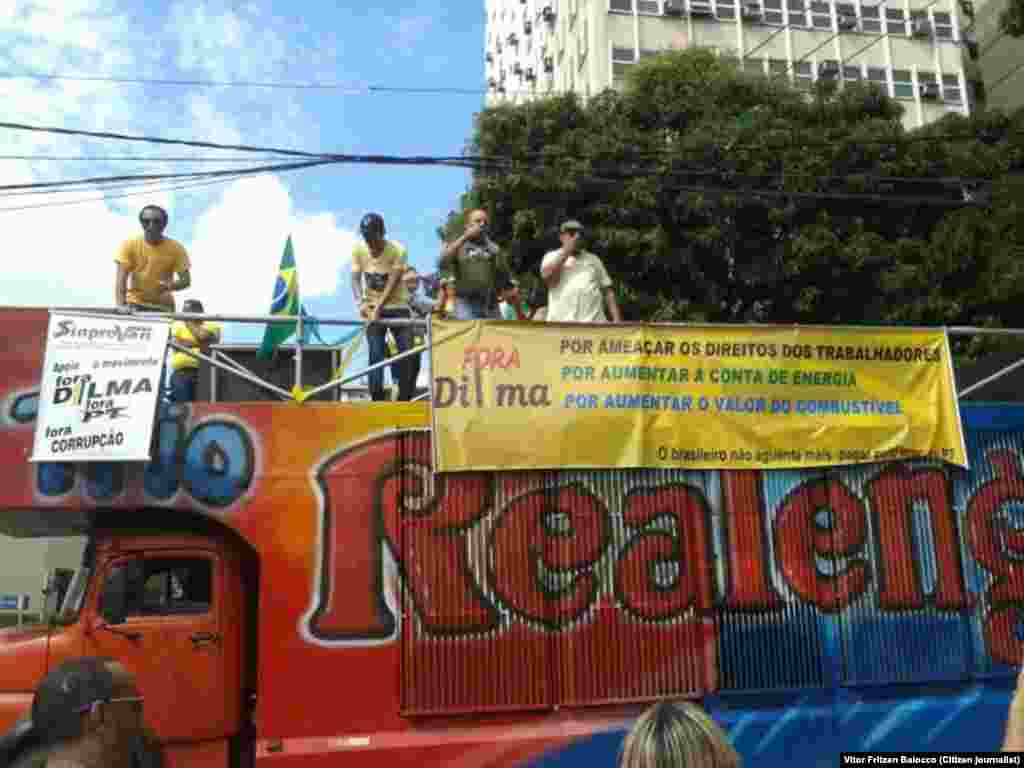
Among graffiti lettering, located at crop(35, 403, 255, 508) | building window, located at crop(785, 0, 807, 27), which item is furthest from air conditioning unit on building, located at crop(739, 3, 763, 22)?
graffiti lettering, located at crop(35, 403, 255, 508)

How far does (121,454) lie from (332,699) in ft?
7.28

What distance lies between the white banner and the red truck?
20 cm

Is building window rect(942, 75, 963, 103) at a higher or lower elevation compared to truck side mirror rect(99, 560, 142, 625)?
higher

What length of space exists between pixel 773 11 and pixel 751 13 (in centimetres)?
90

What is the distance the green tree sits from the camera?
1717cm

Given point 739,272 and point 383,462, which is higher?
point 739,272

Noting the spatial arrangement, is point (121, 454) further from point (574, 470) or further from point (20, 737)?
point (20, 737)

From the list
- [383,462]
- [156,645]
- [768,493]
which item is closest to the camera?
[156,645]

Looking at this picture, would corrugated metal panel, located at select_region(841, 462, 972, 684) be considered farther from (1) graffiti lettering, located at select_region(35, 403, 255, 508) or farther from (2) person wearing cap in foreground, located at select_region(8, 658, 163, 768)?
(2) person wearing cap in foreground, located at select_region(8, 658, 163, 768)

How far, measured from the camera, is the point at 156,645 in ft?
20.6

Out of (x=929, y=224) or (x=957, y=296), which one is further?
(x=929, y=224)

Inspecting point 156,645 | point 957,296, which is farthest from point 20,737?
point 957,296

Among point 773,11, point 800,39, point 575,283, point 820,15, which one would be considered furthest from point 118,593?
point 820,15

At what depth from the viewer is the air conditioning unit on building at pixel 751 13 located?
30531mm
